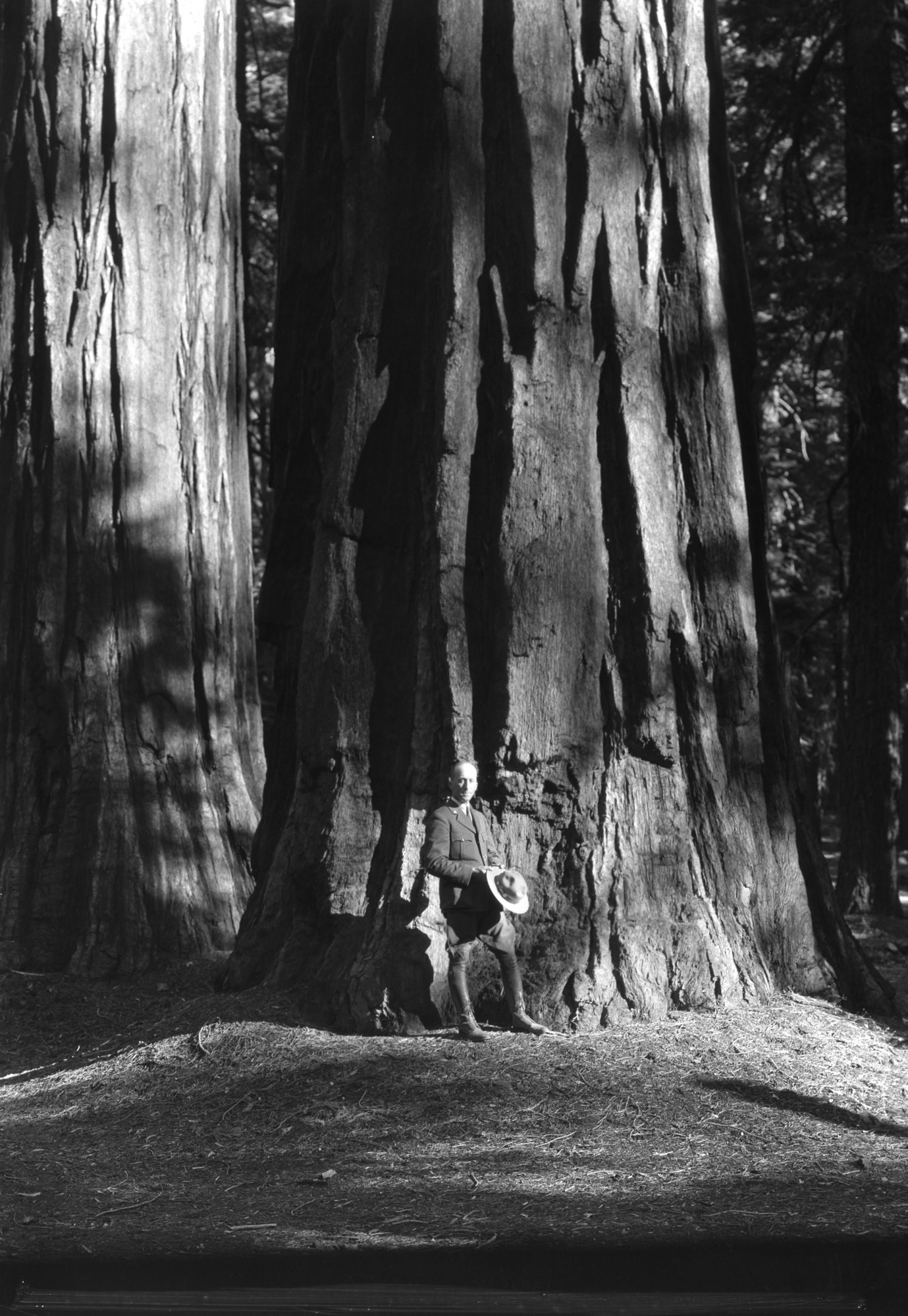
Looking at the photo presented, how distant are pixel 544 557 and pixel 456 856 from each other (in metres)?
1.39

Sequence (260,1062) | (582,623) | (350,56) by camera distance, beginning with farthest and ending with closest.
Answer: (350,56)
(582,623)
(260,1062)

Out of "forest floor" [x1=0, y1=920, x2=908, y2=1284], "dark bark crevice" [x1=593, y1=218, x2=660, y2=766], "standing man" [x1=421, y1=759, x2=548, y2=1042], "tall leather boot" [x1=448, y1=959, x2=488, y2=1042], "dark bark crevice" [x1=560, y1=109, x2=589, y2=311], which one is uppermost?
"dark bark crevice" [x1=560, y1=109, x2=589, y2=311]

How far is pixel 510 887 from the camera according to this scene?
6.14 metres

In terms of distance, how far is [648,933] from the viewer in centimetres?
633

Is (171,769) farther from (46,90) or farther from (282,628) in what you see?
(46,90)

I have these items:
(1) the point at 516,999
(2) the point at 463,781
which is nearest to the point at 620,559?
(2) the point at 463,781

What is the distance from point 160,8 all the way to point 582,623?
567 centimetres

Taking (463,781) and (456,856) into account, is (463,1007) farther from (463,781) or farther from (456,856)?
(463,781)

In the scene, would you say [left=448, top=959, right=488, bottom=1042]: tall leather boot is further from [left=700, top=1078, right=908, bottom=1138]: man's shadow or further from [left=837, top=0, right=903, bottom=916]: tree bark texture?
[left=837, top=0, right=903, bottom=916]: tree bark texture

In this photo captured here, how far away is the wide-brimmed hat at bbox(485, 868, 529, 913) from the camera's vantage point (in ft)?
20.0

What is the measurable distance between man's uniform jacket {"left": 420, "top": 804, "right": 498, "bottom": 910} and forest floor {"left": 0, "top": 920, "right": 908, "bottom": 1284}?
0.59m

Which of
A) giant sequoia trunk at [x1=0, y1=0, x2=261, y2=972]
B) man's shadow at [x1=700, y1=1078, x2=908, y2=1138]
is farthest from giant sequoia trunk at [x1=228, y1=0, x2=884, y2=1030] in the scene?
giant sequoia trunk at [x1=0, y1=0, x2=261, y2=972]

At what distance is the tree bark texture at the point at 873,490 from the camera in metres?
13.9

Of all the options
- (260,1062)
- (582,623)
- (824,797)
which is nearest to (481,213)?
(582,623)
